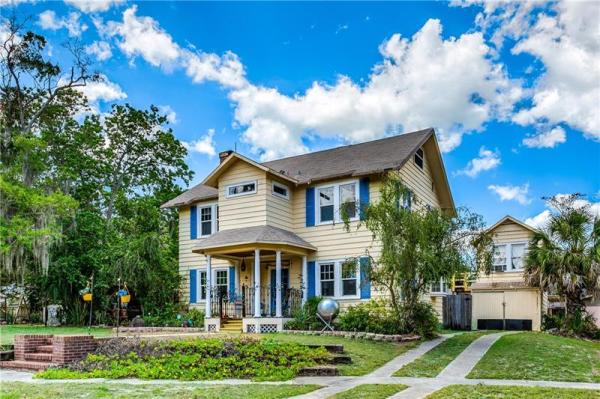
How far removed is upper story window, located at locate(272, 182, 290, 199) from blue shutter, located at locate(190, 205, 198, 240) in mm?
4550

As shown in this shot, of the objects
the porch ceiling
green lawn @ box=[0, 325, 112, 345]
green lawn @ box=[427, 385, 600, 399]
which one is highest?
the porch ceiling

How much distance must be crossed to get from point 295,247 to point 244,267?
9.89 ft

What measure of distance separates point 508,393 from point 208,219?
51.4 feet

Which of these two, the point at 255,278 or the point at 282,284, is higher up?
the point at 255,278

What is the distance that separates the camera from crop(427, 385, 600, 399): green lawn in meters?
8.27

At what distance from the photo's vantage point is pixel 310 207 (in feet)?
65.4

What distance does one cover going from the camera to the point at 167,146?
3406 cm

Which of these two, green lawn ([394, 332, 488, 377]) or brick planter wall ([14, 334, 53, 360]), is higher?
brick planter wall ([14, 334, 53, 360])

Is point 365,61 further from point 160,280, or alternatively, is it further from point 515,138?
point 160,280

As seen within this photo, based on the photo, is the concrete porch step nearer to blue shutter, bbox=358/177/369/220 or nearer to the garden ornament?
the garden ornament

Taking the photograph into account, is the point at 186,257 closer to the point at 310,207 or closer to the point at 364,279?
the point at 310,207

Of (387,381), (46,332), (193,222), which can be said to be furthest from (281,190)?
(387,381)

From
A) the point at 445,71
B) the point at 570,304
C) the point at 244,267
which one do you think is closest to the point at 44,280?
the point at 244,267

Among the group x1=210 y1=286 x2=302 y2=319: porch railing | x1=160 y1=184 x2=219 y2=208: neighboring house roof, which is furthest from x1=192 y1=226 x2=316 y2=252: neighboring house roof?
x1=160 y1=184 x2=219 y2=208: neighboring house roof
